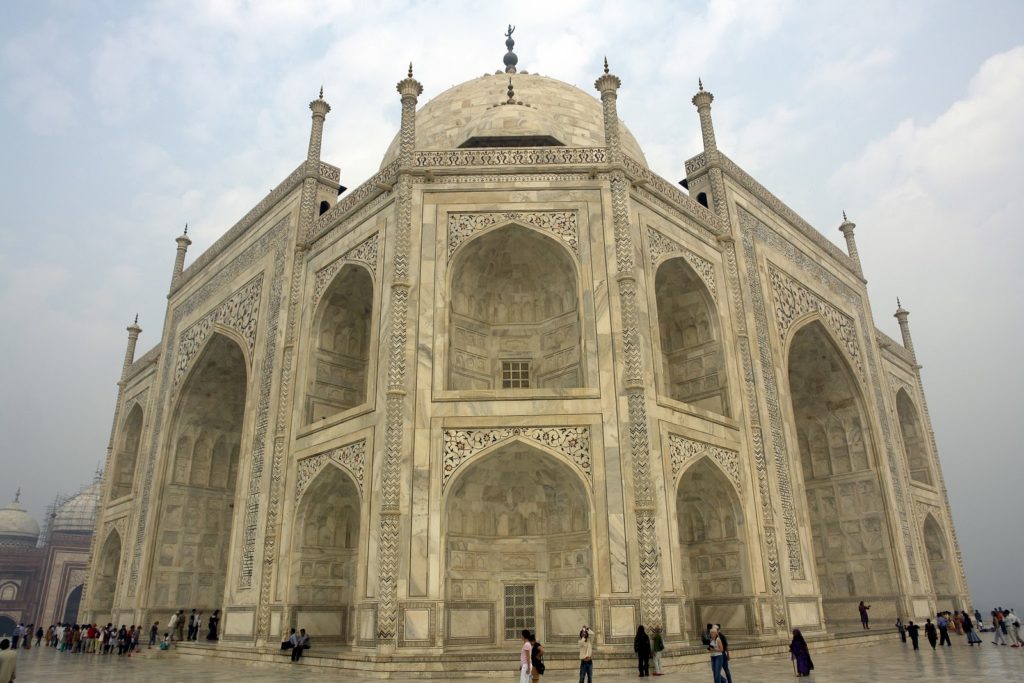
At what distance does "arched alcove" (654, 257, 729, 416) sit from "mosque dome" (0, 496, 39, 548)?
44.1 meters

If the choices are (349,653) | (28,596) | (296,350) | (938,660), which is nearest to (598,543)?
(349,653)

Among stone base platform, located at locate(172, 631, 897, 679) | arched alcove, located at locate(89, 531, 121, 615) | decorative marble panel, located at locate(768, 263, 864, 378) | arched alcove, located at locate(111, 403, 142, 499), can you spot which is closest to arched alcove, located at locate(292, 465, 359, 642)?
stone base platform, located at locate(172, 631, 897, 679)

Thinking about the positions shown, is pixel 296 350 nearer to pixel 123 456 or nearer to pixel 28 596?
pixel 123 456

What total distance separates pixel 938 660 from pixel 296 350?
44.1ft

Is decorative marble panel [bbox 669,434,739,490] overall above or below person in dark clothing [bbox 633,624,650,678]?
above

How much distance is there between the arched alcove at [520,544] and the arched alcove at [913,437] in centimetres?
1723

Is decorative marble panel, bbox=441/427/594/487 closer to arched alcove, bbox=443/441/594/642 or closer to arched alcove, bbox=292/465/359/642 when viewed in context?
arched alcove, bbox=443/441/594/642

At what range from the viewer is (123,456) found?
25297mm

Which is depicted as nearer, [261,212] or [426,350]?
[426,350]

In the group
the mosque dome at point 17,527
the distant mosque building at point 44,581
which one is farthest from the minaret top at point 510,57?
the mosque dome at point 17,527

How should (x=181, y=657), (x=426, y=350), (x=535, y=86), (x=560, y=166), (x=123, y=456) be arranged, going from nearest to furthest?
(x=426, y=350) → (x=560, y=166) → (x=181, y=657) → (x=535, y=86) → (x=123, y=456)

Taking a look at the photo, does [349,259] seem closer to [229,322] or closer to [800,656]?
[229,322]

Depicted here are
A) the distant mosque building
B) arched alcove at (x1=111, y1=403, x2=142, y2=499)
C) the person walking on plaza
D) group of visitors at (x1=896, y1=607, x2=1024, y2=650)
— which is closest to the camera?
group of visitors at (x1=896, y1=607, x2=1024, y2=650)

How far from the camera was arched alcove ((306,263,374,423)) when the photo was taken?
610 inches
